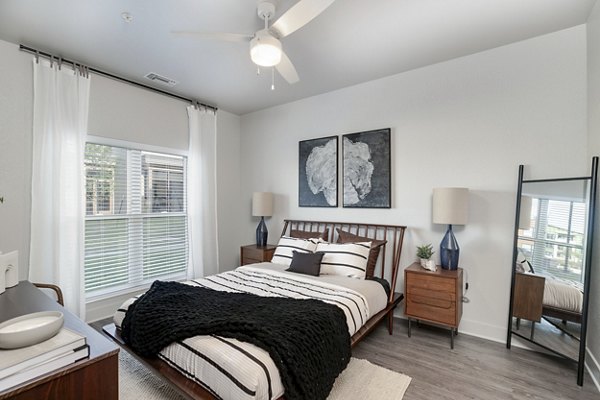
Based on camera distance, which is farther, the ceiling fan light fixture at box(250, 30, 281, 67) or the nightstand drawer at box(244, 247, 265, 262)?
the nightstand drawer at box(244, 247, 265, 262)

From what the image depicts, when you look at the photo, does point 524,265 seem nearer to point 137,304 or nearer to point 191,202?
point 137,304

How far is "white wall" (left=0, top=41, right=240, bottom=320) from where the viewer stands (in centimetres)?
274

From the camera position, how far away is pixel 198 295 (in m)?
2.31

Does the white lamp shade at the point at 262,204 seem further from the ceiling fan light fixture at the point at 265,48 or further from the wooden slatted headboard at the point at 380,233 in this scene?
the ceiling fan light fixture at the point at 265,48

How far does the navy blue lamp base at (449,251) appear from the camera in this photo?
288cm

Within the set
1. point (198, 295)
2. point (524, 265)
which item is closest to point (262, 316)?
point (198, 295)

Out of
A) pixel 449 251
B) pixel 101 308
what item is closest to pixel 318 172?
pixel 449 251

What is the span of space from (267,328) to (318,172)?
266cm

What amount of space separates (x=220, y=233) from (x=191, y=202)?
2.60 ft

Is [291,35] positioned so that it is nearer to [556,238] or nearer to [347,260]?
[347,260]

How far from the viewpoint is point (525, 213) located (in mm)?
2639

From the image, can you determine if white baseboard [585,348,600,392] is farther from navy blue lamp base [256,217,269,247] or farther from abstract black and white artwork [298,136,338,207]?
navy blue lamp base [256,217,269,247]

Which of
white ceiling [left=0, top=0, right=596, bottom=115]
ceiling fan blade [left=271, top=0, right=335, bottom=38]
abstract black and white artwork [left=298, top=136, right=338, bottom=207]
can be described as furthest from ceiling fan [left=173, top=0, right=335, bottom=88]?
abstract black and white artwork [left=298, top=136, right=338, bottom=207]

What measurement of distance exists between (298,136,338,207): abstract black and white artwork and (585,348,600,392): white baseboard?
275 cm
